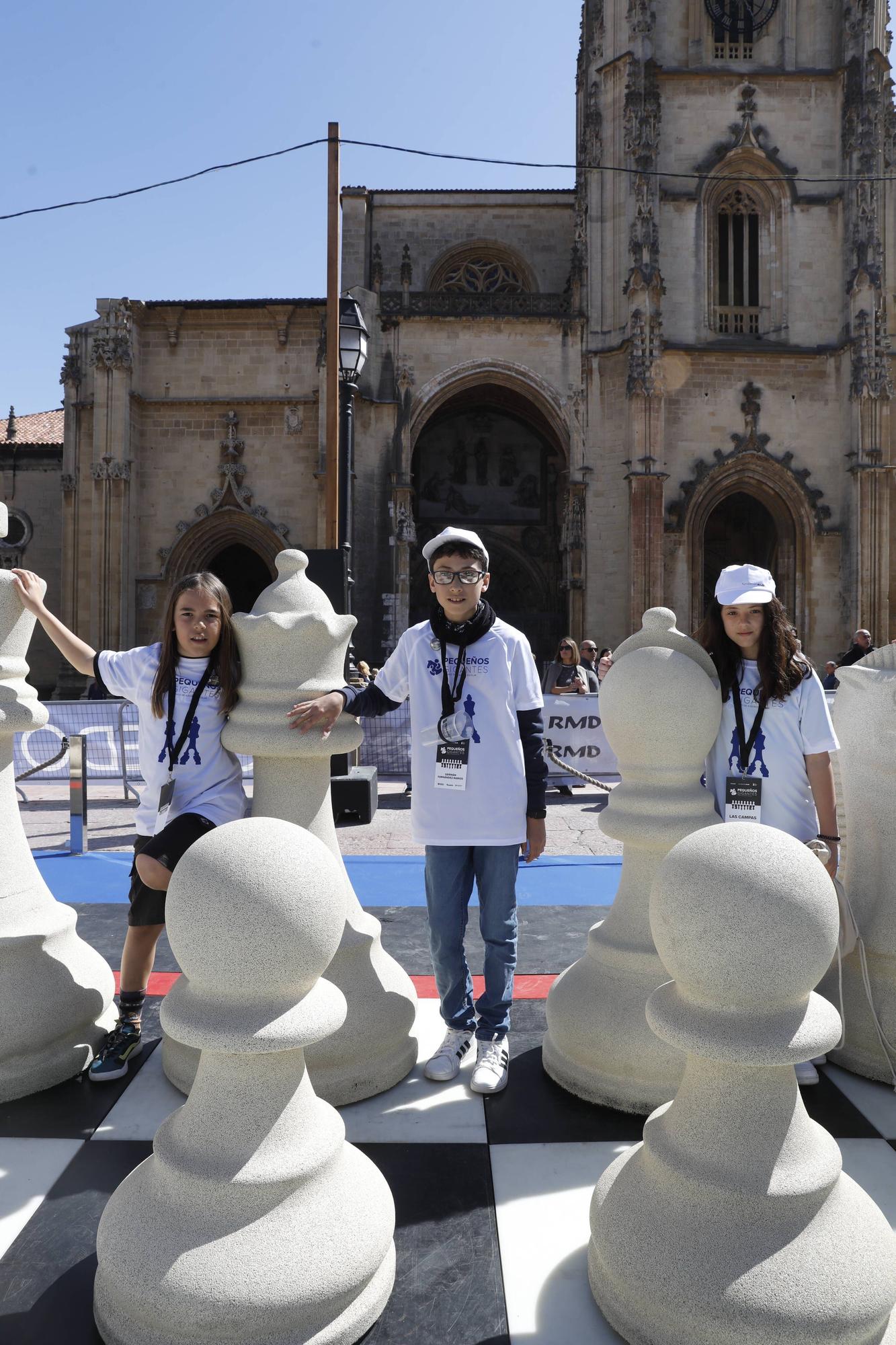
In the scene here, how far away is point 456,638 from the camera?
2855 mm

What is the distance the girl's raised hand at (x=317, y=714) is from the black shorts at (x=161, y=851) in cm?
44

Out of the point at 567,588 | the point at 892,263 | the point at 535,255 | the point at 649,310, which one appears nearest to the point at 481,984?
the point at 567,588

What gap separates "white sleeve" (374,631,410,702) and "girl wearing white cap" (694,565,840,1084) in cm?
105

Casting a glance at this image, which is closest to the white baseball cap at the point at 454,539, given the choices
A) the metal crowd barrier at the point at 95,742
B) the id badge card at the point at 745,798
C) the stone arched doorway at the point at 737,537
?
the id badge card at the point at 745,798

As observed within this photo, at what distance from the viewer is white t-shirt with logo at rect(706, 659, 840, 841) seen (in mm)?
2766

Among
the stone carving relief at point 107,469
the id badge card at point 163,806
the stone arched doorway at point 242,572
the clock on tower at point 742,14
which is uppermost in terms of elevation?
the clock on tower at point 742,14

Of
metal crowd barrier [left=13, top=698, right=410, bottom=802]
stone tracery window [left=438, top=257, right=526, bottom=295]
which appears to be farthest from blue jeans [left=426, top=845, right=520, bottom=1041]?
stone tracery window [left=438, top=257, right=526, bottom=295]

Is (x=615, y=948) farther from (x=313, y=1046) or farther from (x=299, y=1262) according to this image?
(x=299, y=1262)

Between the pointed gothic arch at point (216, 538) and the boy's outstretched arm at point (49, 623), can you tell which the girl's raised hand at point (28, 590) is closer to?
the boy's outstretched arm at point (49, 623)

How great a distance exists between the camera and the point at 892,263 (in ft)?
63.4

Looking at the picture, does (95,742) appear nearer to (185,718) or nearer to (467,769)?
(185,718)

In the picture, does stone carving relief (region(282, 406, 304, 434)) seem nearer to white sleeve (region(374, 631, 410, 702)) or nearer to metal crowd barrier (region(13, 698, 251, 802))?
metal crowd barrier (region(13, 698, 251, 802))

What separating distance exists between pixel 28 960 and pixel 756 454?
19.2 metres

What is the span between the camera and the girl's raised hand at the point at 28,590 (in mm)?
2799
